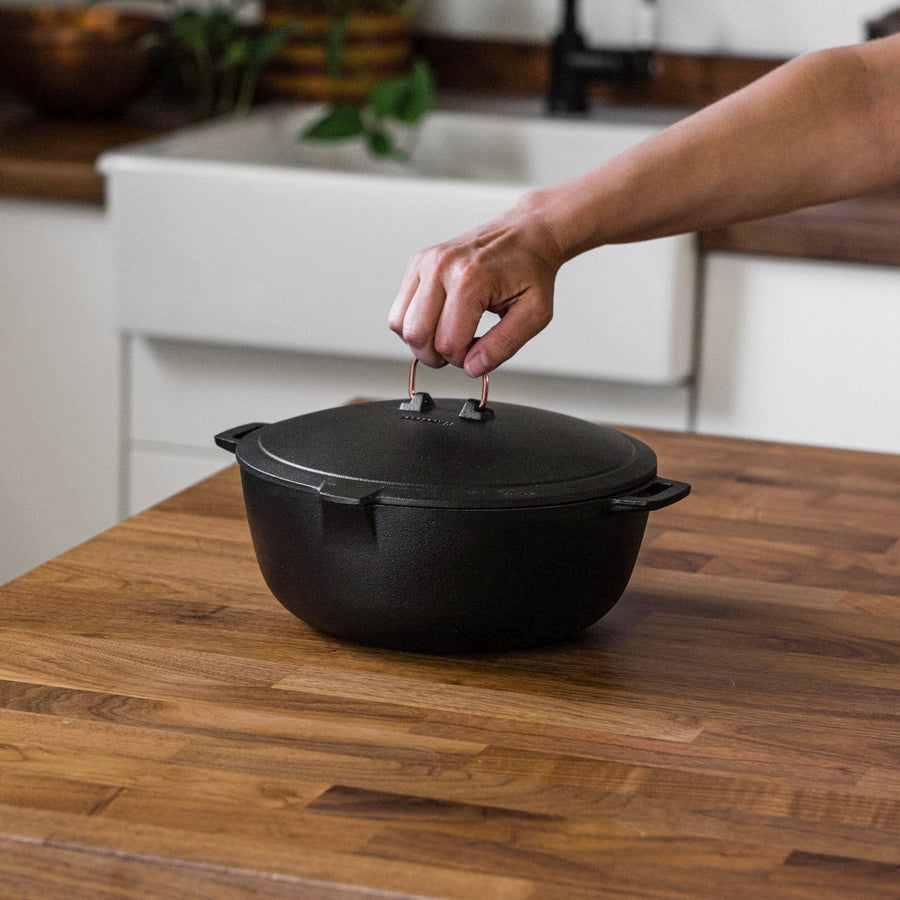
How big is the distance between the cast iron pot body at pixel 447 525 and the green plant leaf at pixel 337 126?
1438 mm

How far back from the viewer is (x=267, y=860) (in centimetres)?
66

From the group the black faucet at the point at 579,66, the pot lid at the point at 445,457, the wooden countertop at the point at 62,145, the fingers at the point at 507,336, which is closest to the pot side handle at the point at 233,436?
the pot lid at the point at 445,457

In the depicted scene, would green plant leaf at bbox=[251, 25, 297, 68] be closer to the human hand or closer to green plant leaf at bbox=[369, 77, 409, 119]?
green plant leaf at bbox=[369, 77, 409, 119]

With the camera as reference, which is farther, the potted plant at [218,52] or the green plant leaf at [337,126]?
the potted plant at [218,52]

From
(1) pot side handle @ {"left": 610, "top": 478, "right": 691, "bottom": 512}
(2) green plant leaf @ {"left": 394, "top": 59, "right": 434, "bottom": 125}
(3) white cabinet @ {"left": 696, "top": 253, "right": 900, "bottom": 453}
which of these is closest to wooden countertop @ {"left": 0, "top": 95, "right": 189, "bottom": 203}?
(2) green plant leaf @ {"left": 394, "top": 59, "right": 434, "bottom": 125}

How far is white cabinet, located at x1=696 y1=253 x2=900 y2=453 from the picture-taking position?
1.89 meters

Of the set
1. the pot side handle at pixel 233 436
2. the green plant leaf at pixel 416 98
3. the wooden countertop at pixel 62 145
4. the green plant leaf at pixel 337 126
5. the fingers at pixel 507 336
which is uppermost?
the green plant leaf at pixel 416 98

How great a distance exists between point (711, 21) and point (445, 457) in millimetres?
1965

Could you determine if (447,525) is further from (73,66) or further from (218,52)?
(218,52)

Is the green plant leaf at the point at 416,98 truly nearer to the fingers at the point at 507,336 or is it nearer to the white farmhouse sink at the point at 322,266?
the white farmhouse sink at the point at 322,266

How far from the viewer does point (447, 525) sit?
0.86 m

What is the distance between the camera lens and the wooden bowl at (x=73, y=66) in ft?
7.97

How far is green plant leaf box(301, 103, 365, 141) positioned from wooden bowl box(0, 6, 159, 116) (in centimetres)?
39

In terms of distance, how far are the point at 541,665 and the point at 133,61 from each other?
188 cm
